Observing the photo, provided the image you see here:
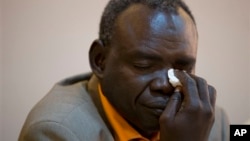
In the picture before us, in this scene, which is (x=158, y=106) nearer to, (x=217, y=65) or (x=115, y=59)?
(x=115, y=59)

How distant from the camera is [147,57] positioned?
94 centimetres

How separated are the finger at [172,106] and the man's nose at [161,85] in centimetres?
2

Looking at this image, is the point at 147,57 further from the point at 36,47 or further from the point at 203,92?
the point at 36,47

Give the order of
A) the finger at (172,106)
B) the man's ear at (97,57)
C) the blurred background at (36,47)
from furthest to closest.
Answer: the blurred background at (36,47) → the man's ear at (97,57) → the finger at (172,106)

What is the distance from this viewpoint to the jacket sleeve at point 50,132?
92 centimetres

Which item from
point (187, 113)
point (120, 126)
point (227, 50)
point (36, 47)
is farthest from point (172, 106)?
point (227, 50)

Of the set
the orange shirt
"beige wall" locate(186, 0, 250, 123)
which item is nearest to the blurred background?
"beige wall" locate(186, 0, 250, 123)

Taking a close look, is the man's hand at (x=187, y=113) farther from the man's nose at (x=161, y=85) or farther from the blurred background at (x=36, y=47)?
the blurred background at (x=36, y=47)

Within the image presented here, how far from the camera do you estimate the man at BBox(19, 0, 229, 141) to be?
0.92 meters

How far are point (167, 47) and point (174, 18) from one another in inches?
2.9

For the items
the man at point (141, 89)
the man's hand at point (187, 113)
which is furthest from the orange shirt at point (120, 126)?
the man's hand at point (187, 113)

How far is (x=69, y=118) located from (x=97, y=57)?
177 millimetres

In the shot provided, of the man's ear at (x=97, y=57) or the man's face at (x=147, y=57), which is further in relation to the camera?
the man's ear at (x=97, y=57)

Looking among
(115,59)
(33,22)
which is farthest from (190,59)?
(33,22)
